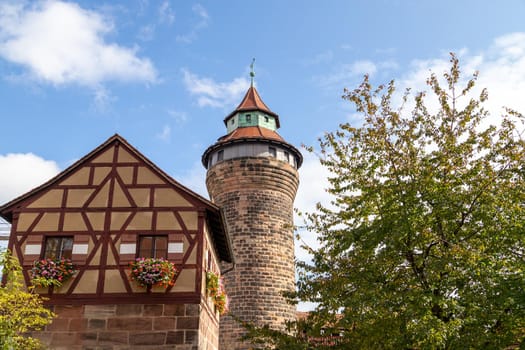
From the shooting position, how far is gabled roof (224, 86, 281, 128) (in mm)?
27358

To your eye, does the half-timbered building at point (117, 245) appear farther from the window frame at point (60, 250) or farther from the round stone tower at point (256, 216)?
the round stone tower at point (256, 216)

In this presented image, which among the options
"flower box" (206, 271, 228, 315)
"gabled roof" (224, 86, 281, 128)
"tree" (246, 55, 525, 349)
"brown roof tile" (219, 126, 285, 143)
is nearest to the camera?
"tree" (246, 55, 525, 349)

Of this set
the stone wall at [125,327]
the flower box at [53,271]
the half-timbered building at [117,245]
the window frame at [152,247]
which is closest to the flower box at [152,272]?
the half-timbered building at [117,245]

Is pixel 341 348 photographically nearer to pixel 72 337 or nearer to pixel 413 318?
pixel 413 318

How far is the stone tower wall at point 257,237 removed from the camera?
2219 cm

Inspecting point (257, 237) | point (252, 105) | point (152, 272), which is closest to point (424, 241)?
point (152, 272)

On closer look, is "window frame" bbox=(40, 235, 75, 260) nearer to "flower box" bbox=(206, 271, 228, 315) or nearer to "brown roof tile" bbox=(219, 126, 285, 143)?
Answer: "flower box" bbox=(206, 271, 228, 315)

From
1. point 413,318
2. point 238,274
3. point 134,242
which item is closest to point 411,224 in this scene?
point 413,318

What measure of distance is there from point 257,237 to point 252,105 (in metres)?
7.61

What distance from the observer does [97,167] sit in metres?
14.3

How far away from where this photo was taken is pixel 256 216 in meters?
23.3

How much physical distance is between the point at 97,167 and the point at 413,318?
864cm

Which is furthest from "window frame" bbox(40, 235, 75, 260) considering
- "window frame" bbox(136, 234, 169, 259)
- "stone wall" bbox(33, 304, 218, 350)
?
"window frame" bbox(136, 234, 169, 259)

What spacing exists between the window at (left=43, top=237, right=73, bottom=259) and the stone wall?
1234 millimetres
